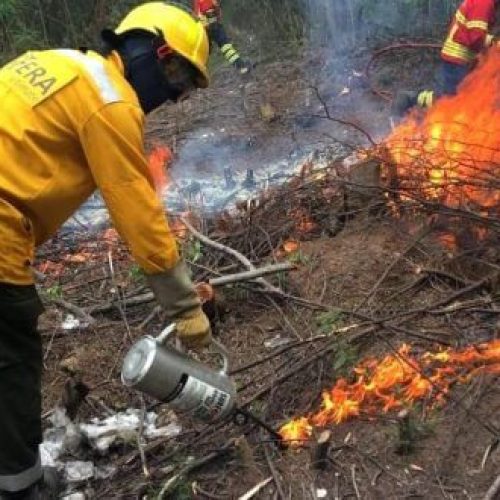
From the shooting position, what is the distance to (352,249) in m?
5.20

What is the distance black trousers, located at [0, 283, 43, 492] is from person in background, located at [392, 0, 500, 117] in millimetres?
5458

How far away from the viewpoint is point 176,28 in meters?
3.14

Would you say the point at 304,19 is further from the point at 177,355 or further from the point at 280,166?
the point at 177,355

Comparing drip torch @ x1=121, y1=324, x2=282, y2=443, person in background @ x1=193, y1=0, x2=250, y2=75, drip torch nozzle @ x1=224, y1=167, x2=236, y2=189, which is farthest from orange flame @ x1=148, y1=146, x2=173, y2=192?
drip torch @ x1=121, y1=324, x2=282, y2=443

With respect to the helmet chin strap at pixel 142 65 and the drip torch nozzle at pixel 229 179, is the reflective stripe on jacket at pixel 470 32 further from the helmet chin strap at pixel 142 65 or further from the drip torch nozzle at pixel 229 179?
the helmet chin strap at pixel 142 65

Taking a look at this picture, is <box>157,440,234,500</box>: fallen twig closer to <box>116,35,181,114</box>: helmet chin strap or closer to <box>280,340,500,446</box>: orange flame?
<box>280,340,500,446</box>: orange flame

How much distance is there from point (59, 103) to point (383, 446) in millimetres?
2072

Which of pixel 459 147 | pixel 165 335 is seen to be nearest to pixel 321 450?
pixel 165 335

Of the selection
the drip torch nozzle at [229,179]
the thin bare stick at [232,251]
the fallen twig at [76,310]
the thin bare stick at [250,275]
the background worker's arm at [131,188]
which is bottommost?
the drip torch nozzle at [229,179]

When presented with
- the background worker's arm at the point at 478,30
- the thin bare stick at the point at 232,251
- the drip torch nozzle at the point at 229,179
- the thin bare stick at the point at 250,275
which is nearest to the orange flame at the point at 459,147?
the background worker's arm at the point at 478,30

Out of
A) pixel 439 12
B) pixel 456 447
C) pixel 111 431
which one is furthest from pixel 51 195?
pixel 439 12

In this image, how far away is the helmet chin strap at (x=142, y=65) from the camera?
121 inches

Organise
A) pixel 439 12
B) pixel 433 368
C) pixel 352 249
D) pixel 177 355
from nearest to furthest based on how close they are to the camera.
Result: pixel 177 355, pixel 433 368, pixel 352 249, pixel 439 12

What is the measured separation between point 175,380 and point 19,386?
0.69 metres
